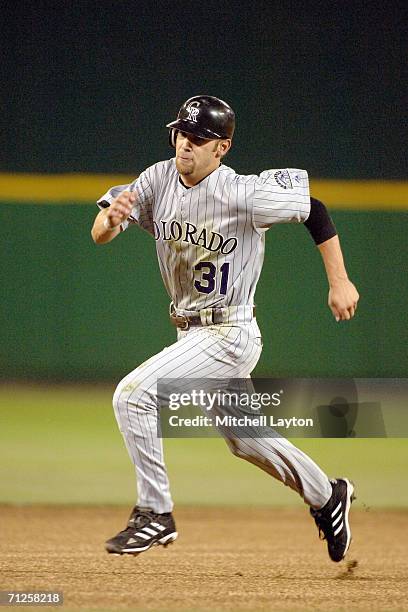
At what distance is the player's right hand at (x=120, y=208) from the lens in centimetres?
275

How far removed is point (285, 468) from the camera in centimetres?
302

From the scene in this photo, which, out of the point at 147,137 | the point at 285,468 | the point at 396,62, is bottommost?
the point at 285,468

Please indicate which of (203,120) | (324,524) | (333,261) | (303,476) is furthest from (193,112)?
(324,524)

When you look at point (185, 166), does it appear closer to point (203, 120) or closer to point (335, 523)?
point (203, 120)

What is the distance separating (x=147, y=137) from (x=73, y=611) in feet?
18.7

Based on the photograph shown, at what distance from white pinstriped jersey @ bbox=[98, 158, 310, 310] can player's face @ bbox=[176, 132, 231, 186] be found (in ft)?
0.09

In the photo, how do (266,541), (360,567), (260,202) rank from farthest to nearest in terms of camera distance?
1. (266,541)
2. (360,567)
3. (260,202)

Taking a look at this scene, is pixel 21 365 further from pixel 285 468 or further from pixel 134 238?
pixel 285 468

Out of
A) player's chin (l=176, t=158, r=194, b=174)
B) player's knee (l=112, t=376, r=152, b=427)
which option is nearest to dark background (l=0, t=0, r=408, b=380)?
player's chin (l=176, t=158, r=194, b=174)

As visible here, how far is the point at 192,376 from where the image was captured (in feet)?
9.47

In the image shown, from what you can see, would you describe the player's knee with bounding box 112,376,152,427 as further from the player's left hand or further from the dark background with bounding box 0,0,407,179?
the dark background with bounding box 0,0,407,179

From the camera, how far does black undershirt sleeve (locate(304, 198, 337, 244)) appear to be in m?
2.95

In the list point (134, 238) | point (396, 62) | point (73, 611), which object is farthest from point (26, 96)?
point (73, 611)

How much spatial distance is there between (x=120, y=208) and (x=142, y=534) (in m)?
0.91
